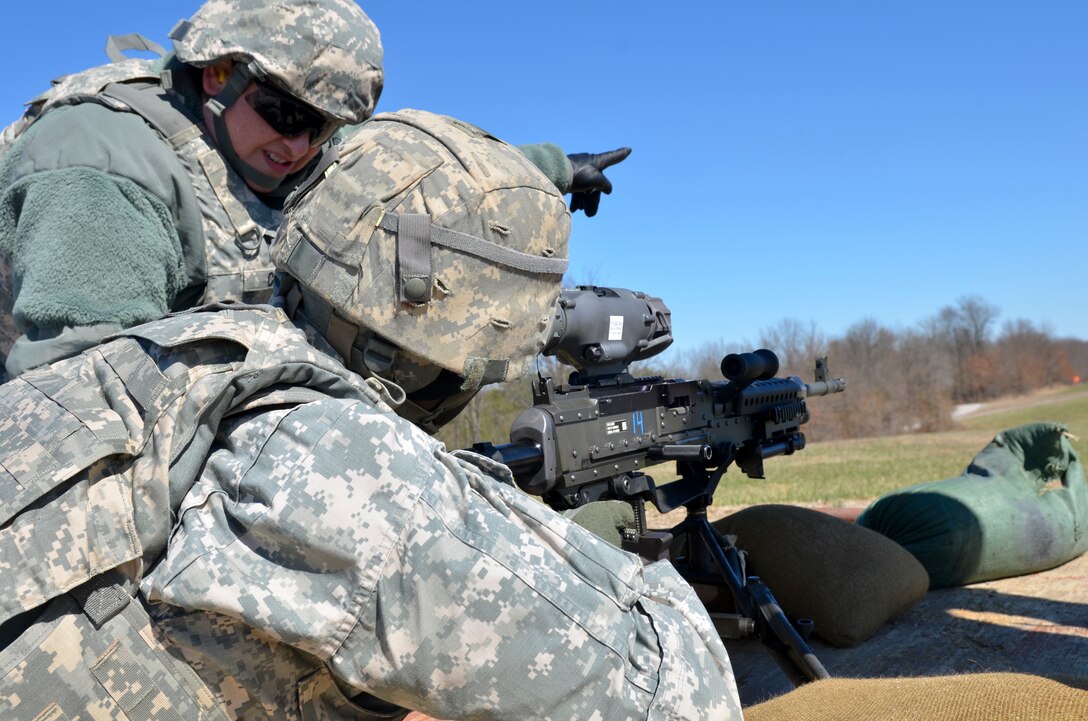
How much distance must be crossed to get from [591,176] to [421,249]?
103 inches

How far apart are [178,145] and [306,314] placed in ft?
4.14

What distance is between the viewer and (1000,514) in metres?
4.94

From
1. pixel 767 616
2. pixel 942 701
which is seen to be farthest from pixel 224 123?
pixel 767 616

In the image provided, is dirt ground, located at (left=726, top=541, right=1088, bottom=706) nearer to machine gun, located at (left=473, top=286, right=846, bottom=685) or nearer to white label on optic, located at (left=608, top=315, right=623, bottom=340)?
machine gun, located at (left=473, top=286, right=846, bottom=685)

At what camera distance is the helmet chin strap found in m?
2.81

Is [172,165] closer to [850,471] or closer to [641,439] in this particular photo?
[641,439]

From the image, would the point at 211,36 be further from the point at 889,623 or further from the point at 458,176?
the point at 889,623

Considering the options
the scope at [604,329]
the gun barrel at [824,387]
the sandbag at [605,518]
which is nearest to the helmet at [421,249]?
the sandbag at [605,518]

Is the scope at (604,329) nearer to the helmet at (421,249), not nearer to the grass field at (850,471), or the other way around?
the helmet at (421,249)

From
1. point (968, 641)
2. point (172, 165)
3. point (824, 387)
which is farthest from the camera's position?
point (824, 387)

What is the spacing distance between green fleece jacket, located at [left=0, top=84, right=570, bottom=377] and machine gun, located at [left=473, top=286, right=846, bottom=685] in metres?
1.44

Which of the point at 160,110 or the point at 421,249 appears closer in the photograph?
the point at 421,249

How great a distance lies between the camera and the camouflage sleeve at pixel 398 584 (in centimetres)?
135

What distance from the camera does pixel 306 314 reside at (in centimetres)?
189
